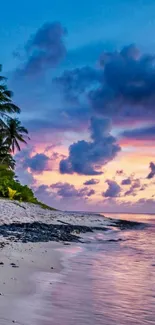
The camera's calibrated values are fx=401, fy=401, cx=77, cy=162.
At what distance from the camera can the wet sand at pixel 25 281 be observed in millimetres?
5219

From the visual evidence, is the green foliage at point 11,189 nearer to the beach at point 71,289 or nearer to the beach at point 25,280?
the beach at point 25,280

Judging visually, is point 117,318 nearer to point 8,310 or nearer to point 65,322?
point 65,322

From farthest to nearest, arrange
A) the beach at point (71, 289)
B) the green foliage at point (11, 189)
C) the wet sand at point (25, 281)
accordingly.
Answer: the green foliage at point (11, 189), the beach at point (71, 289), the wet sand at point (25, 281)

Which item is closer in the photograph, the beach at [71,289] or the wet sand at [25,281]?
the wet sand at [25,281]

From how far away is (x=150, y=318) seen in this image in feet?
18.9

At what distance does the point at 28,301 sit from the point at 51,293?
2.71ft

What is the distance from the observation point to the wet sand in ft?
17.1

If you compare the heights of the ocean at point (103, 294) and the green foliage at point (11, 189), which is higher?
the green foliage at point (11, 189)

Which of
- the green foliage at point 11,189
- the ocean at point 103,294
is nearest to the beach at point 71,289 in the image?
the ocean at point 103,294

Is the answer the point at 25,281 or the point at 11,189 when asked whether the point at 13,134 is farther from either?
the point at 25,281

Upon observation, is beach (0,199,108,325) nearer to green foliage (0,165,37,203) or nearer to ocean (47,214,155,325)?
ocean (47,214,155,325)

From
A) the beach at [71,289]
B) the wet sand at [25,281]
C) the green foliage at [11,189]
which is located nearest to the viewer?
the wet sand at [25,281]

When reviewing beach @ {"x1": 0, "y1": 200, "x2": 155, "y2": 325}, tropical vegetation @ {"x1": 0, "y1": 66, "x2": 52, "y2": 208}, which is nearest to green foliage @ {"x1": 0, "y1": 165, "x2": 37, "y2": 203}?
tropical vegetation @ {"x1": 0, "y1": 66, "x2": 52, "y2": 208}

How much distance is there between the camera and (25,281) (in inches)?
287
